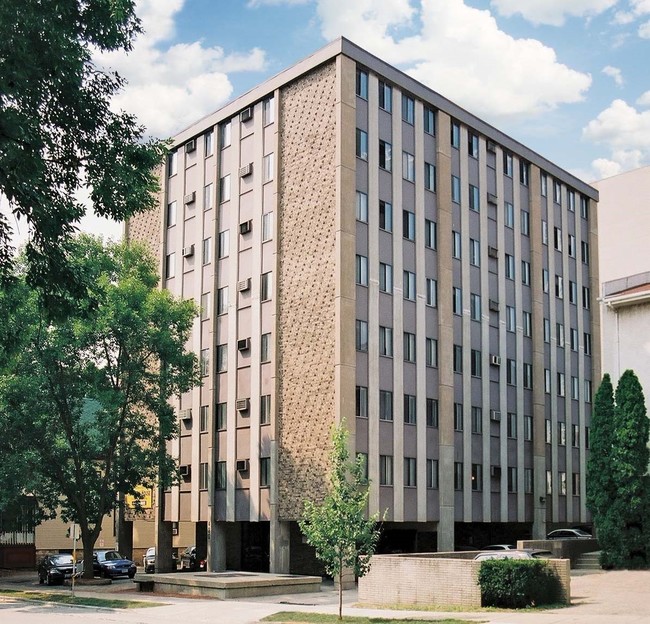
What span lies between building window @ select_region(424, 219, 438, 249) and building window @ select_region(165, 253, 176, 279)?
15308 millimetres

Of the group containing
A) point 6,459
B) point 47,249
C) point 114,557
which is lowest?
point 114,557

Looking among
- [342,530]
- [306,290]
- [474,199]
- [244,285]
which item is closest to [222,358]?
[244,285]

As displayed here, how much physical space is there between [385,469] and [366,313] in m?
7.30

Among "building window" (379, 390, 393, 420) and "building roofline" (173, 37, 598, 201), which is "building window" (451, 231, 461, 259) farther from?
"building window" (379, 390, 393, 420)

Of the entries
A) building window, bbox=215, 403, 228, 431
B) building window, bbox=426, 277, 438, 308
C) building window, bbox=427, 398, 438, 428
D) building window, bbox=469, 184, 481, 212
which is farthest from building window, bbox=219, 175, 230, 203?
building window, bbox=427, 398, 438, 428

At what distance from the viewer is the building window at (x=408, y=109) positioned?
48625 mm

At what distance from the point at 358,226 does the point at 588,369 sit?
24.0 m

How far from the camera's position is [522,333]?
55625 mm

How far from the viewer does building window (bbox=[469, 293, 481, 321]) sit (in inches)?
2031

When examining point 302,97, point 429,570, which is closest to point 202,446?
point 302,97

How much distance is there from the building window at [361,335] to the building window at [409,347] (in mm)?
3106

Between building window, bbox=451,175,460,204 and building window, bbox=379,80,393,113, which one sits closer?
building window, bbox=379,80,393,113

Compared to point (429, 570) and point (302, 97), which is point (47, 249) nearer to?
point (429, 570)

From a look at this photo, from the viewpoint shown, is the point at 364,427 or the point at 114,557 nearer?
the point at 364,427
